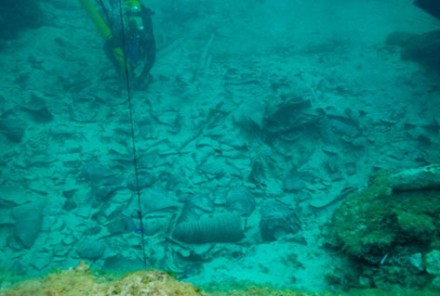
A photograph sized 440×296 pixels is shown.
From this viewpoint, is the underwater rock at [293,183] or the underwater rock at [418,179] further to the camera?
the underwater rock at [293,183]

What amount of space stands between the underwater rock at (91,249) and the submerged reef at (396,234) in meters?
3.02

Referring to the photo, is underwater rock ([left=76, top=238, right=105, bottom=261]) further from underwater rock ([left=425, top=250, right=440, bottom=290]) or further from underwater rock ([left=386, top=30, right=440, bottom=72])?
underwater rock ([left=386, top=30, right=440, bottom=72])

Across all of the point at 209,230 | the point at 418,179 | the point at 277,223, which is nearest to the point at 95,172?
the point at 209,230

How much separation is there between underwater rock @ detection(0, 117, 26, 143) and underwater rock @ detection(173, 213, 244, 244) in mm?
4045

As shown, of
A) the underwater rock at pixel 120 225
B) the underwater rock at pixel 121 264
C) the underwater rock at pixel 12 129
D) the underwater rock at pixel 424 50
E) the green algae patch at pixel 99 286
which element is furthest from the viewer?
the underwater rock at pixel 424 50

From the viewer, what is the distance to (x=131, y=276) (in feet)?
6.00

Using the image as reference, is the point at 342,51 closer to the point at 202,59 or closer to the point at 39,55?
the point at 202,59

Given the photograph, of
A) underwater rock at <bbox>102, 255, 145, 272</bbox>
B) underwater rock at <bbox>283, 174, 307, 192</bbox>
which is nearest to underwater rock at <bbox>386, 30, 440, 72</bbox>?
underwater rock at <bbox>283, 174, 307, 192</bbox>

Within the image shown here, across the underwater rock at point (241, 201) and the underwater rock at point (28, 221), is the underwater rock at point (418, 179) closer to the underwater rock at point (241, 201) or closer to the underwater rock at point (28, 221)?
the underwater rock at point (241, 201)

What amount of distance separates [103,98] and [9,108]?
1.94 m

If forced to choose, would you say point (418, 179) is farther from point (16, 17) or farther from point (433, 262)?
point (16, 17)

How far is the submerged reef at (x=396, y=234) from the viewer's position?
2.84m

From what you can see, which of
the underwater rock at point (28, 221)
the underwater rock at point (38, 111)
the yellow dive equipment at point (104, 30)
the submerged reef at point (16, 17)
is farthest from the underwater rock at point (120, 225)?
the submerged reef at point (16, 17)

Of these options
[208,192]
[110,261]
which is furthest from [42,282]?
[208,192]
